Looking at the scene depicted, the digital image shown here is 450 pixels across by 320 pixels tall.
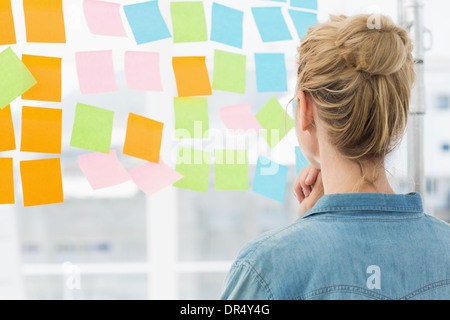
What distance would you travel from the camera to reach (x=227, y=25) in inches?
43.8

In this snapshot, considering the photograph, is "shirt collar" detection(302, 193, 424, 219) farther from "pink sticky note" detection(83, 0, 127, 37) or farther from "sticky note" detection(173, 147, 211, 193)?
"pink sticky note" detection(83, 0, 127, 37)

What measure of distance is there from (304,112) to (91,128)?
20.6 inches

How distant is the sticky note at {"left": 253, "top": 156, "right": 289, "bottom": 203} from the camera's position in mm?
1146

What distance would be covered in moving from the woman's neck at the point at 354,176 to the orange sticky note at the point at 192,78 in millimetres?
473

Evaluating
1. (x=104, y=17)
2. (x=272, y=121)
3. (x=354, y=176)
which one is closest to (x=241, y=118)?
(x=272, y=121)

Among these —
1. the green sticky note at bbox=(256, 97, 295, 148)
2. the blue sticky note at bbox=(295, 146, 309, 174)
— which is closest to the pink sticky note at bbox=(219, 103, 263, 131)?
the green sticky note at bbox=(256, 97, 295, 148)

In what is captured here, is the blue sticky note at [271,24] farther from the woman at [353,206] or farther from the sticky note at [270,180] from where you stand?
the woman at [353,206]

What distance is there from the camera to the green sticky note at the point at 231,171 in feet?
3.66

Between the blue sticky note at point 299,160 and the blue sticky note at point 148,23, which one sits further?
the blue sticky note at point 299,160

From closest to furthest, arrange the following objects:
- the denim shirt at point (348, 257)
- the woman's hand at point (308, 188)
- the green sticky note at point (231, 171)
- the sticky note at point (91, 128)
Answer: the denim shirt at point (348, 257) < the woman's hand at point (308, 188) < the sticky note at point (91, 128) < the green sticky note at point (231, 171)

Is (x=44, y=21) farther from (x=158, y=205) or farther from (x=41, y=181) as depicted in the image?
(x=158, y=205)

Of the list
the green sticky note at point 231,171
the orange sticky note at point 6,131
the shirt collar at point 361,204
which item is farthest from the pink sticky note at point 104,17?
the shirt collar at point 361,204

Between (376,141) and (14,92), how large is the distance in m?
0.73

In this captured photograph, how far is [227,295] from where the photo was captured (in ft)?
2.04
